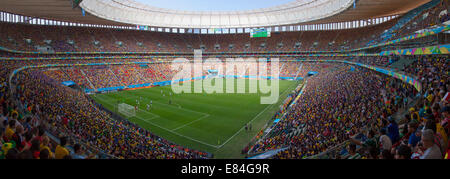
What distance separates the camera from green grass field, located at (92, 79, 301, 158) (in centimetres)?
1905

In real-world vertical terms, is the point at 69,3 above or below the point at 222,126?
above

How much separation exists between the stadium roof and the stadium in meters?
0.28

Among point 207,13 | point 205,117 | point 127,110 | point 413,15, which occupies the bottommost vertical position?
point 205,117

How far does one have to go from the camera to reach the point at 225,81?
53688mm

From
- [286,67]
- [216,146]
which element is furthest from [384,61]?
[286,67]

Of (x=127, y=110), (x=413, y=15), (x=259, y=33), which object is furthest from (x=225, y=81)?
(x=413, y=15)

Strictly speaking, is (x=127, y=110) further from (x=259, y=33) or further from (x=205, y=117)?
(x=259, y=33)

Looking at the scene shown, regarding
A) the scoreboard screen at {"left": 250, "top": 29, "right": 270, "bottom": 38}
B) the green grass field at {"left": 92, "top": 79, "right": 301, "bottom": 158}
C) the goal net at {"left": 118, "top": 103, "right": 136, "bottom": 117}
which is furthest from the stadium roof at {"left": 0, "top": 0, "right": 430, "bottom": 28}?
the green grass field at {"left": 92, "top": 79, "right": 301, "bottom": 158}

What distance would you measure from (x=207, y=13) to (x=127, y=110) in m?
42.1

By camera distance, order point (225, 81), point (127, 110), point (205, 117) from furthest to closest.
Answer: point (225, 81), point (127, 110), point (205, 117)

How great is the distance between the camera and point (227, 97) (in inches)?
1404

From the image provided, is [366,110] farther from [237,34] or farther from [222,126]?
[237,34]
